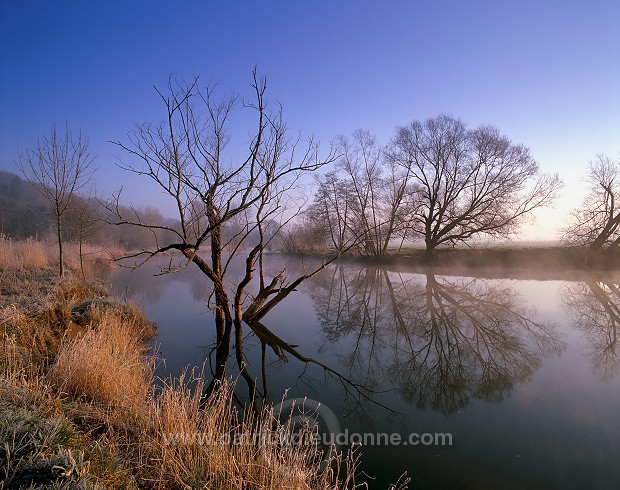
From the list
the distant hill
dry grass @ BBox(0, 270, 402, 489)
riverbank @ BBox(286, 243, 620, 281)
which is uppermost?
the distant hill

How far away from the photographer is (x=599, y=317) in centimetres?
935

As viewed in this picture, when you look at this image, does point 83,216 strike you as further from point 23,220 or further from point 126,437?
point 23,220

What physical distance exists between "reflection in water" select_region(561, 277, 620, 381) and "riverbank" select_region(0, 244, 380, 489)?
20.0 ft

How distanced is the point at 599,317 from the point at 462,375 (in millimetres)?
6469

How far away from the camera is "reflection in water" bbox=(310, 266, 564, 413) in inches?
219

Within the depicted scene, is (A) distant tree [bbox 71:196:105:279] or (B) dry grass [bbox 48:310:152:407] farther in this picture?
(A) distant tree [bbox 71:196:105:279]

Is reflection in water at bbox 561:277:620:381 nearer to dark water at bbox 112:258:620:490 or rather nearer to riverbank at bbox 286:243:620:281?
dark water at bbox 112:258:620:490

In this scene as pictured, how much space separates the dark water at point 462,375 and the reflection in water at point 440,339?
39 millimetres

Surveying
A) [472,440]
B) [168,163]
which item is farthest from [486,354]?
[168,163]

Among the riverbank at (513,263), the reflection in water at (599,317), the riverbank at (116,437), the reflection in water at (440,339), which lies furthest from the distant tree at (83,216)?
the riverbank at (513,263)

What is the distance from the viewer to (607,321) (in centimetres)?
898

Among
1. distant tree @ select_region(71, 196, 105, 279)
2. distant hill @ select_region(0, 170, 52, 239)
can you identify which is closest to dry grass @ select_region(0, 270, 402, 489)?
distant tree @ select_region(71, 196, 105, 279)

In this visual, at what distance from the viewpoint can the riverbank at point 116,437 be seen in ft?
6.92

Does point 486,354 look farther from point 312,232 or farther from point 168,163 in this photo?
point 312,232
